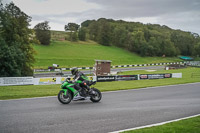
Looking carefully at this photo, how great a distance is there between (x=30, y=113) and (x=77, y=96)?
334 centimetres

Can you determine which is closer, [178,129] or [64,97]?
[178,129]

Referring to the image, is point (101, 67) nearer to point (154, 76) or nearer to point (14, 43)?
point (154, 76)

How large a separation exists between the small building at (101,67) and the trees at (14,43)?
10404 millimetres

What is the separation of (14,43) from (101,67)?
13.5 metres

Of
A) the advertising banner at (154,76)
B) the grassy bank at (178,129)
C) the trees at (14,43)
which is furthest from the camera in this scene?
the advertising banner at (154,76)

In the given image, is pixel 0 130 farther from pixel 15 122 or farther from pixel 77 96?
pixel 77 96

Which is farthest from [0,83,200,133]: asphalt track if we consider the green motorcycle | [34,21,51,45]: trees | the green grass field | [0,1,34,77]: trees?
[34,21,51,45]: trees

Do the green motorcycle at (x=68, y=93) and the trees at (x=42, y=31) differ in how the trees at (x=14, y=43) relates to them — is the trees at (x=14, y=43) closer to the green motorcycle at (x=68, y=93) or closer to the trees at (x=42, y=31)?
the green motorcycle at (x=68, y=93)

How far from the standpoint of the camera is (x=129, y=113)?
384 inches

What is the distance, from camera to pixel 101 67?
35031 millimetres

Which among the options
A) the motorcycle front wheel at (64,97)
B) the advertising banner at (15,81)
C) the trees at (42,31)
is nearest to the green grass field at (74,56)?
the trees at (42,31)

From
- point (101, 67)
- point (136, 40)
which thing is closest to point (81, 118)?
point (101, 67)

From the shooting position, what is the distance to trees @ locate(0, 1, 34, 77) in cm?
2778

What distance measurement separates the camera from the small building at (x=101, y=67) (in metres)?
34.9
